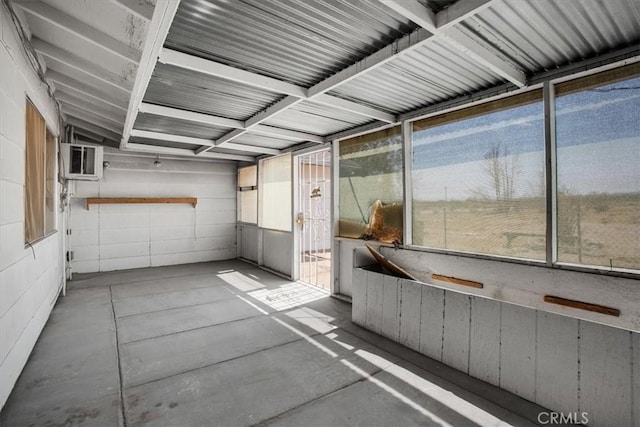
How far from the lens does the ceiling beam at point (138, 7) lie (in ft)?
Answer: 6.57

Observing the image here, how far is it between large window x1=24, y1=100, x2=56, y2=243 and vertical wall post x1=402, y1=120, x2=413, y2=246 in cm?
401

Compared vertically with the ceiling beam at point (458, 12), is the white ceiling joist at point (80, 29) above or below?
above

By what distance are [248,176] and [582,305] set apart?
7.19 m

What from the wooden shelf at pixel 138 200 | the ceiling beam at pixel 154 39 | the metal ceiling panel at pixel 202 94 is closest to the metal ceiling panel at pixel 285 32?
the ceiling beam at pixel 154 39

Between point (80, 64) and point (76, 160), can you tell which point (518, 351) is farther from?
point (76, 160)

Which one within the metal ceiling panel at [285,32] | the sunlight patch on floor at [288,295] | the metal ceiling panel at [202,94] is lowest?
the sunlight patch on floor at [288,295]

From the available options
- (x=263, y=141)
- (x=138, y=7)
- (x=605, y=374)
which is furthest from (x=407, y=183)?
(x=138, y=7)

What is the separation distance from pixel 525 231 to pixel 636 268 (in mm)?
793

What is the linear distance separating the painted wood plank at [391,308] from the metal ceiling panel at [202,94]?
2499 millimetres

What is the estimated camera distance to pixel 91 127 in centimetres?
565

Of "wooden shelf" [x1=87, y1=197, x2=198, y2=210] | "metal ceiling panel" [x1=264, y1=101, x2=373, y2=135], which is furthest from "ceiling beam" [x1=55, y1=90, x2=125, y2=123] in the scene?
"wooden shelf" [x1=87, y1=197, x2=198, y2=210]

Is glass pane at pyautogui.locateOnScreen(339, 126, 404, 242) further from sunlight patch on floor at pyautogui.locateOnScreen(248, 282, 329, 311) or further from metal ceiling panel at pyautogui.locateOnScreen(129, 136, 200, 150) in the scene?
metal ceiling panel at pyautogui.locateOnScreen(129, 136, 200, 150)

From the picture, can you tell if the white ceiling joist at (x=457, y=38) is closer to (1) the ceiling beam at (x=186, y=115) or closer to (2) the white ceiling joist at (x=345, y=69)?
(2) the white ceiling joist at (x=345, y=69)

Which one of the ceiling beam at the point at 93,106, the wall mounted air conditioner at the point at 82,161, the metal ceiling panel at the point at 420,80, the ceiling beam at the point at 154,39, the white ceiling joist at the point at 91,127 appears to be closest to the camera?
the ceiling beam at the point at 154,39
